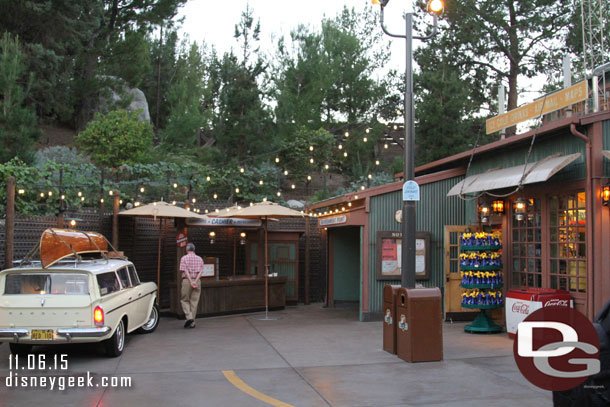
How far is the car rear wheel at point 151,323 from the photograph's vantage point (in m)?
11.6

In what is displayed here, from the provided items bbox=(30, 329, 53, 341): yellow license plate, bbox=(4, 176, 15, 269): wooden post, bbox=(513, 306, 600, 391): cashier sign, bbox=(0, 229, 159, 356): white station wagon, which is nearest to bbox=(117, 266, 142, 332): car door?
bbox=(0, 229, 159, 356): white station wagon

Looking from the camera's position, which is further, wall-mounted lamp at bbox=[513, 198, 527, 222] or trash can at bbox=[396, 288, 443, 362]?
wall-mounted lamp at bbox=[513, 198, 527, 222]

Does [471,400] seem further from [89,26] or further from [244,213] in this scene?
[89,26]

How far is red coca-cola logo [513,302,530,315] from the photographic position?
33.0 ft

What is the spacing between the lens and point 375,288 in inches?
530

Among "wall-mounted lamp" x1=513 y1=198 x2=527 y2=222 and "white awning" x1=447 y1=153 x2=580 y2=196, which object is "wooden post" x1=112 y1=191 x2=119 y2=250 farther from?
"wall-mounted lamp" x1=513 y1=198 x2=527 y2=222

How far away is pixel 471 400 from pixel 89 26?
2539 centimetres

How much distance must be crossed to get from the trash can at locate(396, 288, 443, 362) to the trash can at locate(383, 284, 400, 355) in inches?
15.6

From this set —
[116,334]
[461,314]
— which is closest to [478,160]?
[461,314]

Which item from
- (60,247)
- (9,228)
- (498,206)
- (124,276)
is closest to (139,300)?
(124,276)

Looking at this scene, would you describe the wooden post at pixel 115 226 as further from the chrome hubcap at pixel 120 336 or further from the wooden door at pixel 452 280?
the wooden door at pixel 452 280

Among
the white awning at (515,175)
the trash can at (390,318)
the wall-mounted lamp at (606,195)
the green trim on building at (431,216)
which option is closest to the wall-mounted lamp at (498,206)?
the white awning at (515,175)

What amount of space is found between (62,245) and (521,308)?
7.91m

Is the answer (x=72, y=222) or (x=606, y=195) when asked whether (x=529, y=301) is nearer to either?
(x=606, y=195)
